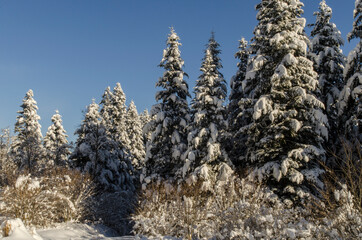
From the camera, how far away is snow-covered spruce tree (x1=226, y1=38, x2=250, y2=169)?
19344 millimetres

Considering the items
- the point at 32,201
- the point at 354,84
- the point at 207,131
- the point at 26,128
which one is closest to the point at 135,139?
the point at 26,128

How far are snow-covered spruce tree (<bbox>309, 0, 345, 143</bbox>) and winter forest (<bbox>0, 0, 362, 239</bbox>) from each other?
2.8 inches

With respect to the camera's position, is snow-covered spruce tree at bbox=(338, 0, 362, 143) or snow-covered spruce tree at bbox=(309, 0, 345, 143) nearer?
snow-covered spruce tree at bbox=(338, 0, 362, 143)

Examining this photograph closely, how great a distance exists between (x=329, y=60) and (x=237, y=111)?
23.1 ft

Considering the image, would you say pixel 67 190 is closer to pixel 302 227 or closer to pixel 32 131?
pixel 302 227

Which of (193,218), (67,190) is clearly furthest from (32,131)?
(193,218)

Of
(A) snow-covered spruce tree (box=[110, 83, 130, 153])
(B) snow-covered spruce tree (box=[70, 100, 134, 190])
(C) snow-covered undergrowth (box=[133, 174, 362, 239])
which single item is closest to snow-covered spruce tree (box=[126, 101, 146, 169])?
(A) snow-covered spruce tree (box=[110, 83, 130, 153])

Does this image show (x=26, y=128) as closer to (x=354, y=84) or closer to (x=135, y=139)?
(x=135, y=139)

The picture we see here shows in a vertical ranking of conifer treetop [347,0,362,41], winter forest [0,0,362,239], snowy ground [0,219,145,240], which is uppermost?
conifer treetop [347,0,362,41]

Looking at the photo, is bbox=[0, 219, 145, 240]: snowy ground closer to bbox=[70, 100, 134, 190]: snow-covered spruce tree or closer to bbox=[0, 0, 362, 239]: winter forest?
bbox=[0, 0, 362, 239]: winter forest

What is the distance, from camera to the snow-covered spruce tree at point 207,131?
1686 cm

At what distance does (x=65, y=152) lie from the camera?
3456cm

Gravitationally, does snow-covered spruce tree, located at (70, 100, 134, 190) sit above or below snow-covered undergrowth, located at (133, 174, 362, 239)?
above

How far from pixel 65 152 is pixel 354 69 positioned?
31059mm
